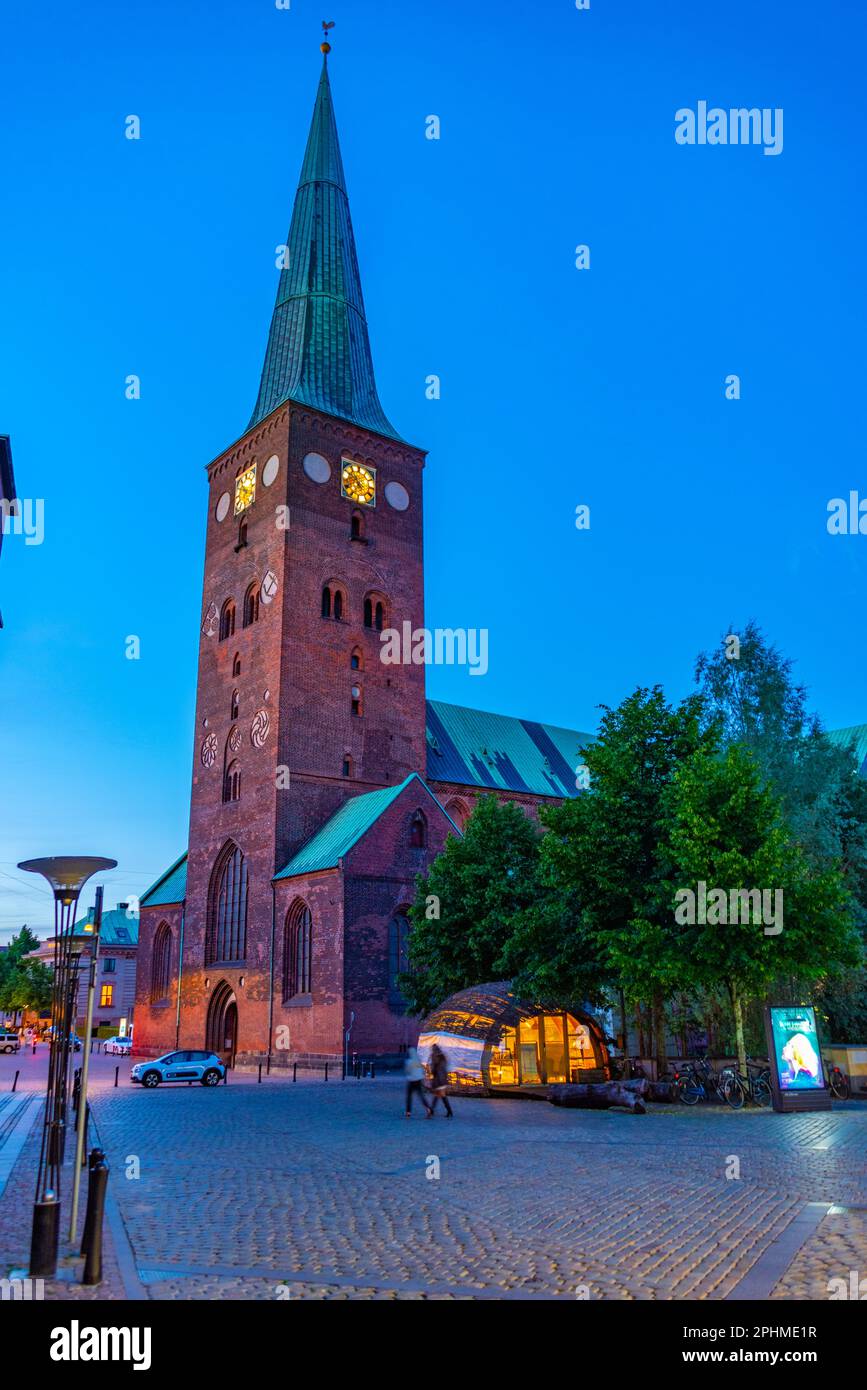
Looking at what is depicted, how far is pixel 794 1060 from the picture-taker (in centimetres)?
2355

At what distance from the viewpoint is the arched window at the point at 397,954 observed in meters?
40.4

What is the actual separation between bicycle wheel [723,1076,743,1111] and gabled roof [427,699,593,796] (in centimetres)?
3066

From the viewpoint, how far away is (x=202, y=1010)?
47469 mm

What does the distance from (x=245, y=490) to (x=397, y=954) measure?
25.7 metres

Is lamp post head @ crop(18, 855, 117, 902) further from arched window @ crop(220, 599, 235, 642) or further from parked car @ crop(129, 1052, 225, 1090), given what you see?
arched window @ crop(220, 599, 235, 642)

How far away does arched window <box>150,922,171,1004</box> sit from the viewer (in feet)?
171

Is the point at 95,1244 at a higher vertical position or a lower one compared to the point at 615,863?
lower

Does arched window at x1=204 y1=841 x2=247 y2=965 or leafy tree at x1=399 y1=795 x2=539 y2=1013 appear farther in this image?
arched window at x1=204 y1=841 x2=247 y2=965

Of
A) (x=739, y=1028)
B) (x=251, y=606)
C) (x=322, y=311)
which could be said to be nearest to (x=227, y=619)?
(x=251, y=606)

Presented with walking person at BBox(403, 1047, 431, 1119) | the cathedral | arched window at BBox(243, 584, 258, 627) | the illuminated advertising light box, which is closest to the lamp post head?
walking person at BBox(403, 1047, 431, 1119)

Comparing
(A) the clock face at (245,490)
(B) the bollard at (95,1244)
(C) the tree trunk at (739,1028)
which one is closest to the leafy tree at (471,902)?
(C) the tree trunk at (739,1028)

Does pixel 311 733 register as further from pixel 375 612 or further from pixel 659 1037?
pixel 659 1037
